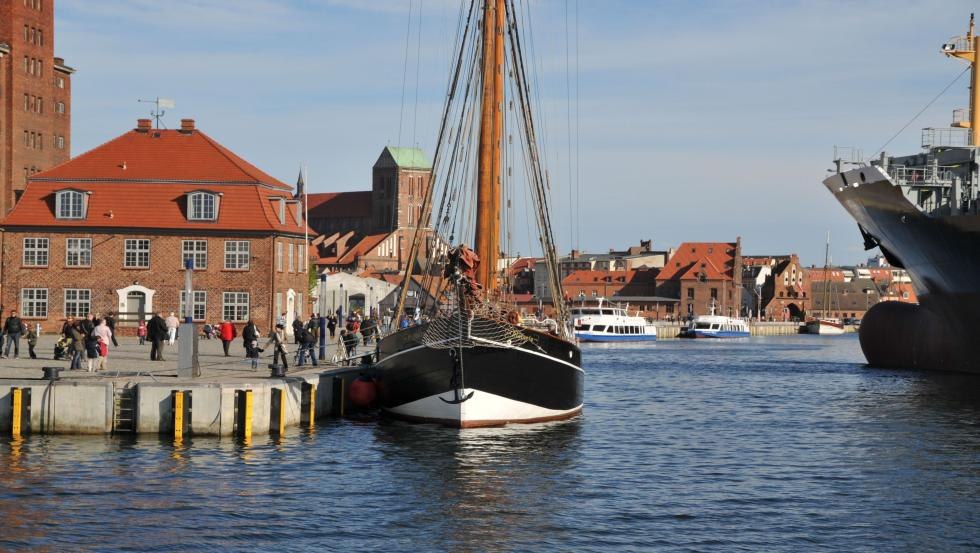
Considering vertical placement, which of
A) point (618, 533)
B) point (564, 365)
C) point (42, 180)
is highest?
point (42, 180)

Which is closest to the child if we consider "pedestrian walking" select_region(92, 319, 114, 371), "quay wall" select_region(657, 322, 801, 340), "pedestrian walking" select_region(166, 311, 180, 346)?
"pedestrian walking" select_region(92, 319, 114, 371)

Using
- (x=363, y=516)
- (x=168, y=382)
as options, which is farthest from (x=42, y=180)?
(x=363, y=516)

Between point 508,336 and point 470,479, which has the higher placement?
point 508,336

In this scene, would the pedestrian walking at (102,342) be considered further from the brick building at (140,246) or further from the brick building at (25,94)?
the brick building at (25,94)

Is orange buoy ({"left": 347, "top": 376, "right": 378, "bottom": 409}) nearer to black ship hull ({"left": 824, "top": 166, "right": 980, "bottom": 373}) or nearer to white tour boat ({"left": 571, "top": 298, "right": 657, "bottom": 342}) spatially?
black ship hull ({"left": 824, "top": 166, "right": 980, "bottom": 373})

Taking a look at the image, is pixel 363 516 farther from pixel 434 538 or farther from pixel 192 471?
pixel 192 471

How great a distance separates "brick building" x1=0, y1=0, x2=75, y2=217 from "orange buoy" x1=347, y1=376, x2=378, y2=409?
57.0 meters

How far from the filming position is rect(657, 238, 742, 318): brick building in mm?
189875

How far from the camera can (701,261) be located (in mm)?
192000

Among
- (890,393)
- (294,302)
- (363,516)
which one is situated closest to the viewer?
(363,516)

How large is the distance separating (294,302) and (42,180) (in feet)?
47.4

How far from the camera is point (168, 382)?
111ft

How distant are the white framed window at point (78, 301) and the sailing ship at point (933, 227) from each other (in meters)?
37.1

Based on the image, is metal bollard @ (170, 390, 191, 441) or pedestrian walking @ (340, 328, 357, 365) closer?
metal bollard @ (170, 390, 191, 441)
